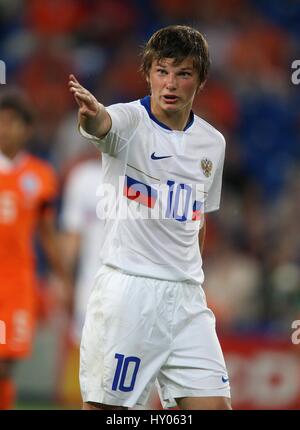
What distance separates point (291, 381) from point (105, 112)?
220 inches

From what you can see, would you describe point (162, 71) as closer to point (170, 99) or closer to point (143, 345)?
point (170, 99)

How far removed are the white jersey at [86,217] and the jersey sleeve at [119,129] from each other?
14.0 ft

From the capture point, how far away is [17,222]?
7.89 metres

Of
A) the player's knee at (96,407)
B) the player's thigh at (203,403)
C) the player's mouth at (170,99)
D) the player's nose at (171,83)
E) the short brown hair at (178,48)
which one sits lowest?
the player's knee at (96,407)

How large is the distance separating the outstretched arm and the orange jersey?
11.5 ft

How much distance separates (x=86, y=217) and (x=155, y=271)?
4287 millimetres

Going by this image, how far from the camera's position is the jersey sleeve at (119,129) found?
4.54 m

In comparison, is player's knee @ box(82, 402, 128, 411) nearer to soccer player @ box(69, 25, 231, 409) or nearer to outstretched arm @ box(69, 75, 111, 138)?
soccer player @ box(69, 25, 231, 409)

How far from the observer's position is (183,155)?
4836 millimetres

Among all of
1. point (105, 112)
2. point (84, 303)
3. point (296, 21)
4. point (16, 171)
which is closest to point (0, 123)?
point (16, 171)

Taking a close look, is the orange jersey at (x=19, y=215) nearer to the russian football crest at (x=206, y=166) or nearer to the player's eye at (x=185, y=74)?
the russian football crest at (x=206, y=166)

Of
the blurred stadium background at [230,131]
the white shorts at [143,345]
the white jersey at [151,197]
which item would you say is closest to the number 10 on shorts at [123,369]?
the white shorts at [143,345]

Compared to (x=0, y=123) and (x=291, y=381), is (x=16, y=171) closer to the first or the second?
(x=0, y=123)

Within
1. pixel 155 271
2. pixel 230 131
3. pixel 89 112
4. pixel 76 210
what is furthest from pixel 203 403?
pixel 230 131
